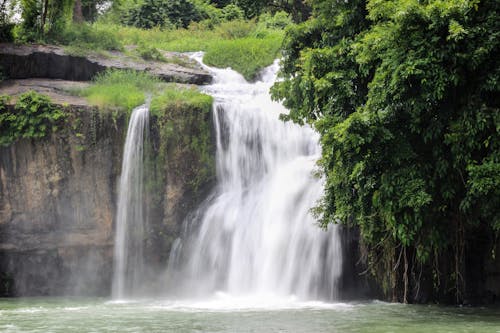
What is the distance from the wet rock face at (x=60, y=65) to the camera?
21.2 meters

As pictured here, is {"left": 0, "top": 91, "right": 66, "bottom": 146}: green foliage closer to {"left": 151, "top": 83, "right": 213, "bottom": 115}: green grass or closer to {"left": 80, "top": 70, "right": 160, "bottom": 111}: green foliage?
{"left": 80, "top": 70, "right": 160, "bottom": 111}: green foliage

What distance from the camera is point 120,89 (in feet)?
64.9

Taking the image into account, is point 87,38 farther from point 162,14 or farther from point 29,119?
point 162,14

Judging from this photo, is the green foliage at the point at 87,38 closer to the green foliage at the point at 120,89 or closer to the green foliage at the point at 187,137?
the green foliage at the point at 120,89

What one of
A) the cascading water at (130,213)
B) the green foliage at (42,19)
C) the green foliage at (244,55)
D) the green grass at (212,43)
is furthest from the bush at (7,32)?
the green foliage at (244,55)

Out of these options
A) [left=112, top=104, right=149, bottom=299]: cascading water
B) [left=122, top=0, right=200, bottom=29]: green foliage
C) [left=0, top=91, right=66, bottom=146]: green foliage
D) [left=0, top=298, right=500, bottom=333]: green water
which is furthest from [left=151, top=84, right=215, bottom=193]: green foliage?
[left=122, top=0, right=200, bottom=29]: green foliage

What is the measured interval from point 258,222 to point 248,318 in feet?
17.5

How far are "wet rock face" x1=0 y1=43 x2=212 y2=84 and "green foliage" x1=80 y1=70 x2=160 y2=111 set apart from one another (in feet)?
1.75

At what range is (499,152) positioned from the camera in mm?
10797

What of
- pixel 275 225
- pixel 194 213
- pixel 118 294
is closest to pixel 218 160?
pixel 194 213

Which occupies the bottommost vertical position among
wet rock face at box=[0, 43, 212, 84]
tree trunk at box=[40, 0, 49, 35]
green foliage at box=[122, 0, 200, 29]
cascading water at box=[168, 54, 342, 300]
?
cascading water at box=[168, 54, 342, 300]

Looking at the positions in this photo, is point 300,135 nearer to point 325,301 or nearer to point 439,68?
point 325,301

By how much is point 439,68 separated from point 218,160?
891 centimetres

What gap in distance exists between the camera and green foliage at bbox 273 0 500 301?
10.8 metres
